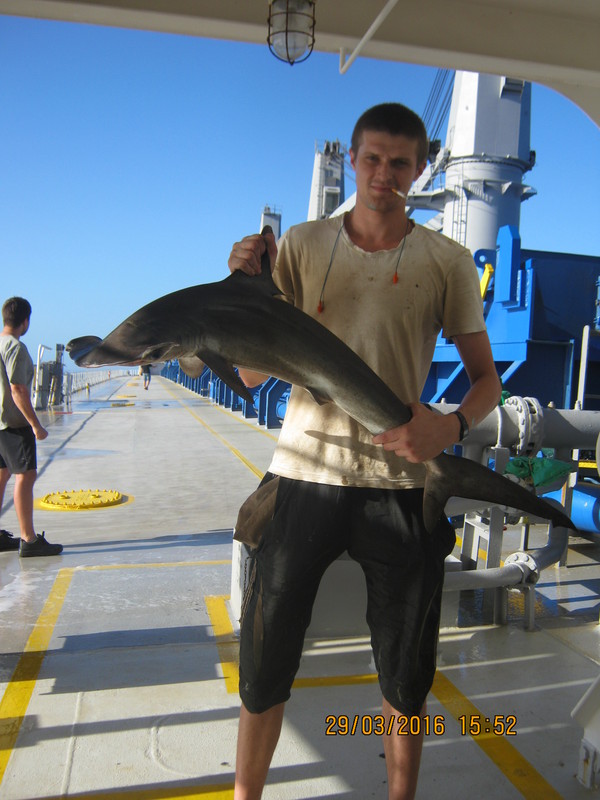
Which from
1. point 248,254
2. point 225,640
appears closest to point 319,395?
point 248,254

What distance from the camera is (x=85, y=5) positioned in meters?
2.20

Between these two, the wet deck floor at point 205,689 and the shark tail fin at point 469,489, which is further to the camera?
the wet deck floor at point 205,689

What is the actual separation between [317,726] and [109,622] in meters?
1.75

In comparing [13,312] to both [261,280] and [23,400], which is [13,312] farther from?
[261,280]

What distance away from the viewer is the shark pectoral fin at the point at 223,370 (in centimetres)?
167

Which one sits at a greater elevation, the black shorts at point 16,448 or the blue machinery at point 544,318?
the blue machinery at point 544,318

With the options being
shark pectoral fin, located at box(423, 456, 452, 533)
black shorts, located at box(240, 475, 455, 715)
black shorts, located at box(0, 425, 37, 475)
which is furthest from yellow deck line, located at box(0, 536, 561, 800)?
shark pectoral fin, located at box(423, 456, 452, 533)

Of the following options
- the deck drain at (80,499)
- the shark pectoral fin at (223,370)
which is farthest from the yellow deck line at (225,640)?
the deck drain at (80,499)

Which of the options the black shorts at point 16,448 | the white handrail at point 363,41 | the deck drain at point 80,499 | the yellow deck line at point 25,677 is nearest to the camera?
the white handrail at point 363,41

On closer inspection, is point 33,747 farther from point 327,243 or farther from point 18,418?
point 18,418

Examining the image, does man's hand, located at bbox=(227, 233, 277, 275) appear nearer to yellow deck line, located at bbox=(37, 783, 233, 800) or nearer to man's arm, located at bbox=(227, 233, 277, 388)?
man's arm, located at bbox=(227, 233, 277, 388)

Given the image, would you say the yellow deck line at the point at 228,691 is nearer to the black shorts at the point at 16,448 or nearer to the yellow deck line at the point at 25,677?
the yellow deck line at the point at 25,677

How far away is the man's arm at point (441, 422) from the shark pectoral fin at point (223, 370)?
1.43ft

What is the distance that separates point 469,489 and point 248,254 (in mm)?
965
